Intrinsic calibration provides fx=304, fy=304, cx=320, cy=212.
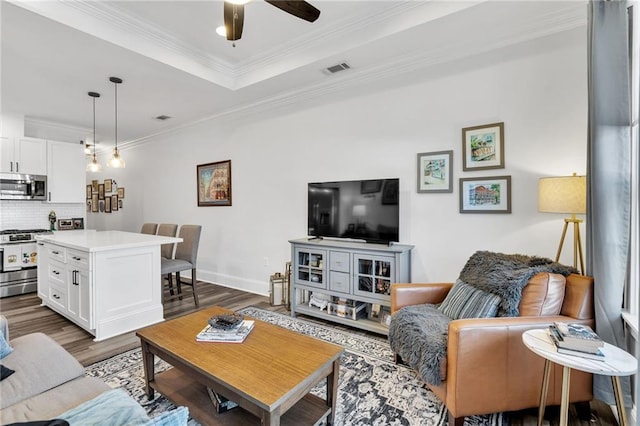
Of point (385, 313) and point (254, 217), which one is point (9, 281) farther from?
point (385, 313)

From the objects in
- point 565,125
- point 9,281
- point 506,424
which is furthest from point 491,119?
point 9,281

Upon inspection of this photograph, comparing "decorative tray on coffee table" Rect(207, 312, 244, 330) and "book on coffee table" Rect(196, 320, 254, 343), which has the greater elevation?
"decorative tray on coffee table" Rect(207, 312, 244, 330)

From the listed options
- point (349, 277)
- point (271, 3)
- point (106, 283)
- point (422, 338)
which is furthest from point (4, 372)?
point (349, 277)

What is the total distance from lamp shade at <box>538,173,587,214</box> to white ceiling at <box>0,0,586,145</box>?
4.30ft

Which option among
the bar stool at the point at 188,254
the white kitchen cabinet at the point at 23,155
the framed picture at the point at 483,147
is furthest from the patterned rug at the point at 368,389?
the white kitchen cabinet at the point at 23,155

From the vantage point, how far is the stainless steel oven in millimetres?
4340

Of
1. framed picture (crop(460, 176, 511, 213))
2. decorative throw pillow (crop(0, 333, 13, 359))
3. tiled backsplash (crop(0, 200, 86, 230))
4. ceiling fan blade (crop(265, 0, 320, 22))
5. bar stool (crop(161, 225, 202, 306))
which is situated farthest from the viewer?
tiled backsplash (crop(0, 200, 86, 230))

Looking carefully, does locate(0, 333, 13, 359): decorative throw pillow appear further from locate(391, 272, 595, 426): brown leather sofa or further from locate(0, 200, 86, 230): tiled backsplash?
locate(0, 200, 86, 230): tiled backsplash

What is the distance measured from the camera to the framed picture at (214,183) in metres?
4.82

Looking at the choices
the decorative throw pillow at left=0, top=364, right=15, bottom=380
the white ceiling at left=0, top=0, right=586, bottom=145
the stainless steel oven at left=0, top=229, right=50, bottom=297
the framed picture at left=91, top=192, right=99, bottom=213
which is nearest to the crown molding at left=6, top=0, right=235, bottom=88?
the white ceiling at left=0, top=0, right=586, bottom=145

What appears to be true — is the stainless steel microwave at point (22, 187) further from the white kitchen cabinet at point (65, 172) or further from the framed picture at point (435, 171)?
the framed picture at point (435, 171)

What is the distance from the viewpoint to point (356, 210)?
3.30m

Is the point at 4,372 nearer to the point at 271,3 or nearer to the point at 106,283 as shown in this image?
the point at 106,283

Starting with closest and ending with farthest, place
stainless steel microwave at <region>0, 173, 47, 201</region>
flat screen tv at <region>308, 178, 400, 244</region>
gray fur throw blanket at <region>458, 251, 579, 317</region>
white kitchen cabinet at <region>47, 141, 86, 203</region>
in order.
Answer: gray fur throw blanket at <region>458, 251, 579, 317</region>, flat screen tv at <region>308, 178, 400, 244</region>, stainless steel microwave at <region>0, 173, 47, 201</region>, white kitchen cabinet at <region>47, 141, 86, 203</region>
